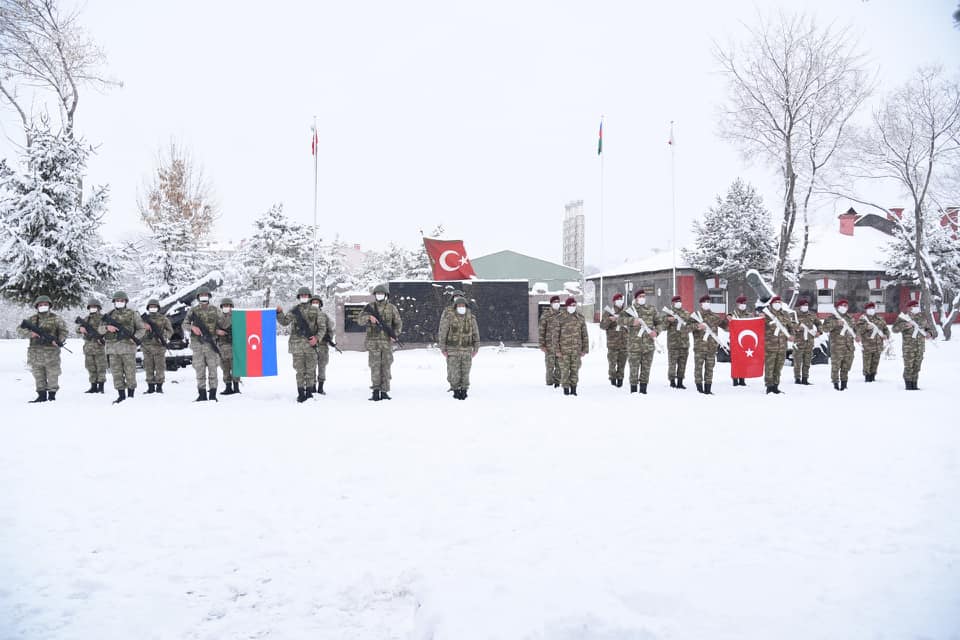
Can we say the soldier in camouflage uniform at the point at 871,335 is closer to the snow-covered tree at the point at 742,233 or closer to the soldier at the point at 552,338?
the soldier at the point at 552,338

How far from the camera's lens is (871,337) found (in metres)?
11.7

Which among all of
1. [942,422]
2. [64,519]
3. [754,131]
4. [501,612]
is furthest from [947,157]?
[64,519]

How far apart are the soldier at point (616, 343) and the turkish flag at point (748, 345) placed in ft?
6.81

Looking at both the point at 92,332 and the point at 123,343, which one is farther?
the point at 92,332

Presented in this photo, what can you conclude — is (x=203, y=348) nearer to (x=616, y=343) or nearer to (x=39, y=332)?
(x=39, y=332)

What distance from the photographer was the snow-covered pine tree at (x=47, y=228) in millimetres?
14258

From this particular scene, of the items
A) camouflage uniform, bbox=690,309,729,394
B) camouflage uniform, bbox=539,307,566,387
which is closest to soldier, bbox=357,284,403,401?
camouflage uniform, bbox=539,307,566,387

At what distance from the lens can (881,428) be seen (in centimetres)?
732

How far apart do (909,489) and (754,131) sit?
21.5 meters

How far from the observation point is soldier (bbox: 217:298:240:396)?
10453 mm

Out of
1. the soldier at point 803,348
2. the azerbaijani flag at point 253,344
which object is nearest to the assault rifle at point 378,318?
the azerbaijani flag at point 253,344

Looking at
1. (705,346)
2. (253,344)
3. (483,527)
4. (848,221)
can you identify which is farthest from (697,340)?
(848,221)

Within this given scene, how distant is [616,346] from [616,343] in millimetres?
61

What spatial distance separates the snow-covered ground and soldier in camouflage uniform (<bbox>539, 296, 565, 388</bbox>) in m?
3.04
